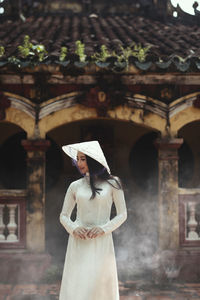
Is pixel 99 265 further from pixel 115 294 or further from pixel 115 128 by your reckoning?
pixel 115 128

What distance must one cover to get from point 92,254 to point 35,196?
310cm

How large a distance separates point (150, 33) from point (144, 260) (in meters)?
4.83

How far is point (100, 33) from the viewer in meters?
8.35

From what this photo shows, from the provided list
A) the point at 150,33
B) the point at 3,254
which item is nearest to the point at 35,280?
the point at 3,254

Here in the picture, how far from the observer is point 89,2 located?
35.8 ft

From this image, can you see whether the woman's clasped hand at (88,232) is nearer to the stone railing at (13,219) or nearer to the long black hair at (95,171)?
the long black hair at (95,171)

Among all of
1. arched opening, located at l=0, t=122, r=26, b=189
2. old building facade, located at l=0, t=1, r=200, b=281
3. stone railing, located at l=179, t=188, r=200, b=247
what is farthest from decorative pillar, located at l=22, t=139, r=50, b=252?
arched opening, located at l=0, t=122, r=26, b=189

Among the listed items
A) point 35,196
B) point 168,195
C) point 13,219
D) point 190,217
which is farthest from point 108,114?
point 13,219

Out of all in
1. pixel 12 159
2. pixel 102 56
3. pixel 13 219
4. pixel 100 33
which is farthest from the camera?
pixel 12 159

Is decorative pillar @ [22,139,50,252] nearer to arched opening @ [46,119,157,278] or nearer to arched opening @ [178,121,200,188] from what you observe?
arched opening @ [46,119,157,278]

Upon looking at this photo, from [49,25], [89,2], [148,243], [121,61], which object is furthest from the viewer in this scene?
[89,2]

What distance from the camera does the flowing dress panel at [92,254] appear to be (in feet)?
11.3

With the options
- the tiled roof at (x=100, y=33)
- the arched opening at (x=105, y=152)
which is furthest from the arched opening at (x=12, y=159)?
the tiled roof at (x=100, y=33)

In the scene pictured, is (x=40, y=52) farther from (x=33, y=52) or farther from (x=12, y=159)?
(x=12, y=159)
